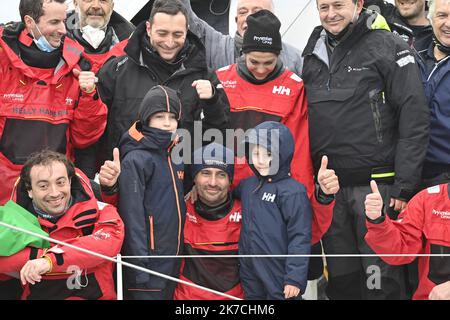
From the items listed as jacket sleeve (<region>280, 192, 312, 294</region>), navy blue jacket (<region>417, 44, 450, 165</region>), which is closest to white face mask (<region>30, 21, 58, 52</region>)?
jacket sleeve (<region>280, 192, 312, 294</region>)

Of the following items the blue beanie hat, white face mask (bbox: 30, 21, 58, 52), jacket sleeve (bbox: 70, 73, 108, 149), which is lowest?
the blue beanie hat

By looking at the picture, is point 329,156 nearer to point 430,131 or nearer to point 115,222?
point 430,131

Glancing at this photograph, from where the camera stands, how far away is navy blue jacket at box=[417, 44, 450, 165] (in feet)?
18.6

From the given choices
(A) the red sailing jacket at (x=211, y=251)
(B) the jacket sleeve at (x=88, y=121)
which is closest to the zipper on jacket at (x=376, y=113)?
(A) the red sailing jacket at (x=211, y=251)

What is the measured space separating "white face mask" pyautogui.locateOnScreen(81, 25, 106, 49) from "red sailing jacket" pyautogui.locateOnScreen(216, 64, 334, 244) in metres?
1.07

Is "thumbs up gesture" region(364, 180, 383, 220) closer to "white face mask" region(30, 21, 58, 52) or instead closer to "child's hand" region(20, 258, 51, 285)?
"child's hand" region(20, 258, 51, 285)

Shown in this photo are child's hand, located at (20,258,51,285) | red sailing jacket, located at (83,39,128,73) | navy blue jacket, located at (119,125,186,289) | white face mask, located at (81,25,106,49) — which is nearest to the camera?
child's hand, located at (20,258,51,285)

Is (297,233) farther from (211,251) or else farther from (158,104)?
(158,104)

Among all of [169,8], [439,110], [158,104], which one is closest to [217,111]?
[158,104]

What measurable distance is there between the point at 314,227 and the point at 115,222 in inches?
41.9

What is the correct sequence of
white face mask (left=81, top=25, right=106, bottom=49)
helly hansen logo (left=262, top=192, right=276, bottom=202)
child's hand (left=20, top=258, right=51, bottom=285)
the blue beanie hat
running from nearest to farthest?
child's hand (left=20, top=258, right=51, bottom=285)
helly hansen logo (left=262, top=192, right=276, bottom=202)
the blue beanie hat
white face mask (left=81, top=25, right=106, bottom=49)

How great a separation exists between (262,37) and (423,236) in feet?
4.50

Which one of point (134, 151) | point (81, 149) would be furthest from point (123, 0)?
point (134, 151)

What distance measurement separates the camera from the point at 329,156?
18.7 ft
